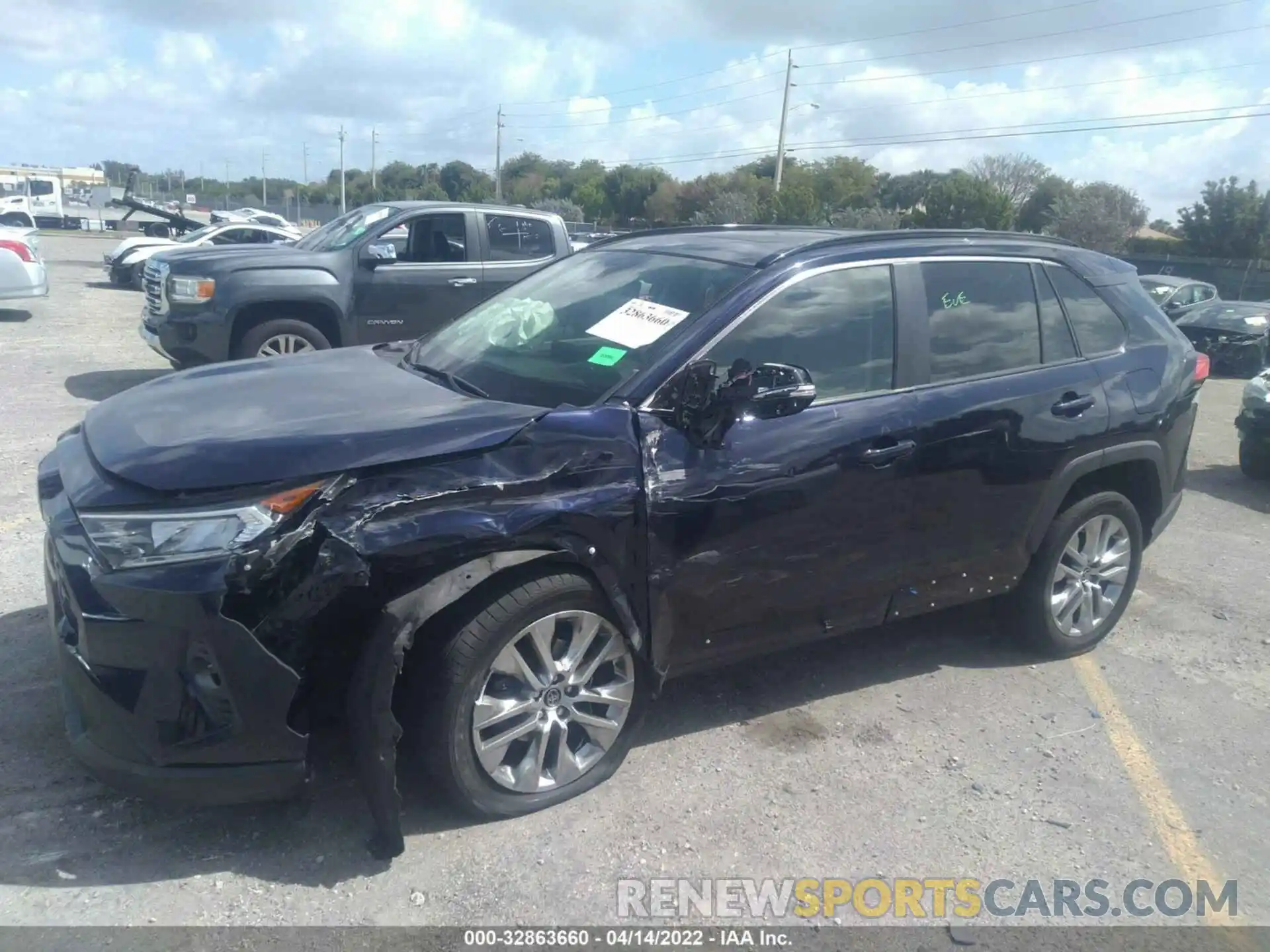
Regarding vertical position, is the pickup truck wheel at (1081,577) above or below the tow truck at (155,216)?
below

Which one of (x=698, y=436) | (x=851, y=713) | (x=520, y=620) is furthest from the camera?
(x=851, y=713)

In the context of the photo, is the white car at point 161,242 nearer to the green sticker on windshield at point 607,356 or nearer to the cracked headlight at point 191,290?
the cracked headlight at point 191,290

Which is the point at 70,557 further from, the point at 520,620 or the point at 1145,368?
the point at 1145,368

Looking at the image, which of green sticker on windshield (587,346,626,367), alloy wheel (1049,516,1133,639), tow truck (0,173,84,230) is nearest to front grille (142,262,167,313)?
green sticker on windshield (587,346,626,367)

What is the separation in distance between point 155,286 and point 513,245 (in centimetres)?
330

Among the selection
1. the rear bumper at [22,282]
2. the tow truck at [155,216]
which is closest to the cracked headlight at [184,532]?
the rear bumper at [22,282]

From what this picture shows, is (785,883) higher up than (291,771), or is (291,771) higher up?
(291,771)

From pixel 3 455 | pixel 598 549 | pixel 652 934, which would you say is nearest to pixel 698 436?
pixel 598 549

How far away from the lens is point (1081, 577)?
495 centimetres

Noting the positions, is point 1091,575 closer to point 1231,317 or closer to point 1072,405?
point 1072,405

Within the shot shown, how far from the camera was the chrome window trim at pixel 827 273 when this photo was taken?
3.70m

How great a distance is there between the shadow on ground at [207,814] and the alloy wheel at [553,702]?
0.24 meters

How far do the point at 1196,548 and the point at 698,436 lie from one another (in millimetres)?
4976

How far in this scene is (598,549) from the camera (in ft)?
11.1
